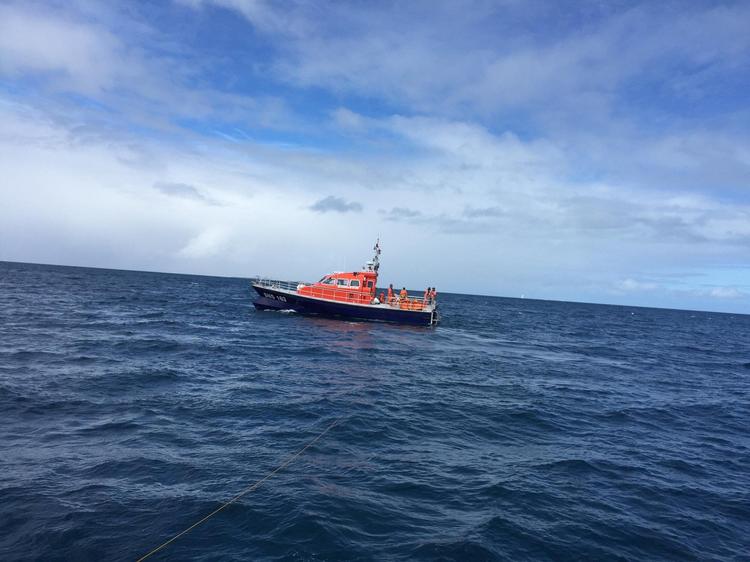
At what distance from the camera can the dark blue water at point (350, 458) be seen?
7438 millimetres

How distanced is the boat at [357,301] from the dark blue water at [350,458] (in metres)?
16.0

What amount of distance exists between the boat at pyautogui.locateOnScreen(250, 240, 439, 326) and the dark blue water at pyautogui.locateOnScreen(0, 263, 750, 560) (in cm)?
1596

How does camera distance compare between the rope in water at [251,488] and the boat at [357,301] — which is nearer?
the rope in water at [251,488]

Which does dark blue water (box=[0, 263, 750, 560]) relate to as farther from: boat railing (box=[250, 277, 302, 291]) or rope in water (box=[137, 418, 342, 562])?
boat railing (box=[250, 277, 302, 291])

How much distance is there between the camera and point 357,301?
130 ft

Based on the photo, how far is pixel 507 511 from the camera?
8.70 meters

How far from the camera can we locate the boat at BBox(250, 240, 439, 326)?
130 ft

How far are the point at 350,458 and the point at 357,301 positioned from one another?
1147 inches

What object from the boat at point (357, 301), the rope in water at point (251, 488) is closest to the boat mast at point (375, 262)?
the boat at point (357, 301)

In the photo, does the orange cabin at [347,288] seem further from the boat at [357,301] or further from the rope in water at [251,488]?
the rope in water at [251,488]

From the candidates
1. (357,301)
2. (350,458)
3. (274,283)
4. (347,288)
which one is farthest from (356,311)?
(350,458)

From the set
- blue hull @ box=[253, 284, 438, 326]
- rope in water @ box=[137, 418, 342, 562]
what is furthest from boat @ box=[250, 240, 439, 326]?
rope in water @ box=[137, 418, 342, 562]

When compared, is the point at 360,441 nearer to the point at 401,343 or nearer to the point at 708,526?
the point at 708,526

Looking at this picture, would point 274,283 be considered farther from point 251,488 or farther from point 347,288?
point 251,488
